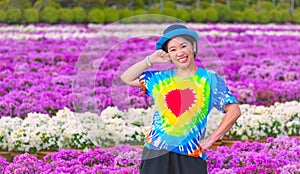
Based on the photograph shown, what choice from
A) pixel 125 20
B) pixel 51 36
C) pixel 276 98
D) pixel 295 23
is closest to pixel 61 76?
pixel 276 98

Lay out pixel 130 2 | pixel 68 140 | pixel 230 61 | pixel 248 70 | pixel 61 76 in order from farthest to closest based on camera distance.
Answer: pixel 130 2, pixel 230 61, pixel 248 70, pixel 61 76, pixel 68 140

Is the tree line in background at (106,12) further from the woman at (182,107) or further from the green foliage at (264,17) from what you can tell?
the woman at (182,107)

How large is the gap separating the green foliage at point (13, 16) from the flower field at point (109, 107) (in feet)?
31.0

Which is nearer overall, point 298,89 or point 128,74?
point 128,74

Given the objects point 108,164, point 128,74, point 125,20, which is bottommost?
point 108,164

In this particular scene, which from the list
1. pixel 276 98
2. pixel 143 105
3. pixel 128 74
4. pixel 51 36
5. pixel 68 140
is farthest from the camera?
pixel 51 36

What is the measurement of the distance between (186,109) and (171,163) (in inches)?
12.3

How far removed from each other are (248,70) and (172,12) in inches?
765

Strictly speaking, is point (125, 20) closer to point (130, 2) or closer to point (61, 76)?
point (61, 76)

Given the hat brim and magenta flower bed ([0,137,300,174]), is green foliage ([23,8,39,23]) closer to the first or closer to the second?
magenta flower bed ([0,137,300,174])

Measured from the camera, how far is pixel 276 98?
9.78 meters

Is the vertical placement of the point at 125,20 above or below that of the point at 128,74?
above

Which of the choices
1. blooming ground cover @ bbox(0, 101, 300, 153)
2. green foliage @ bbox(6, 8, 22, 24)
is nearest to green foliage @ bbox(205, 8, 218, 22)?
green foliage @ bbox(6, 8, 22, 24)

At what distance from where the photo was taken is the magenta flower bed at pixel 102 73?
25.6 ft
